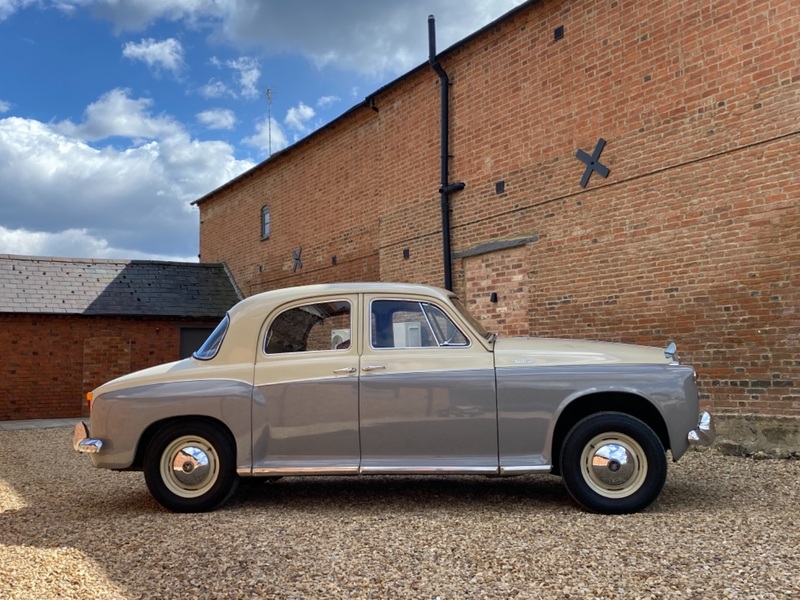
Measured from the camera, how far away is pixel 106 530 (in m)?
4.52

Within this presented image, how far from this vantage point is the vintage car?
4.82m

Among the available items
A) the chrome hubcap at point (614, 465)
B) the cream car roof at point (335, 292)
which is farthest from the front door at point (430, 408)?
the chrome hubcap at point (614, 465)

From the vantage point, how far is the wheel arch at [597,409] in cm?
501

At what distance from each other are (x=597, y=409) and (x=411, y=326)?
1532 millimetres

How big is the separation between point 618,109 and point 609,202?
3.84ft

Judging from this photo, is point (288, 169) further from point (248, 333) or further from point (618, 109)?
point (248, 333)

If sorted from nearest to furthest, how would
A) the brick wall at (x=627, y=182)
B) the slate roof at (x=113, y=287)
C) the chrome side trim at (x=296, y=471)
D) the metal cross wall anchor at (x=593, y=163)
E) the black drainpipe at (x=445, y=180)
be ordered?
the chrome side trim at (x=296, y=471), the brick wall at (x=627, y=182), the metal cross wall anchor at (x=593, y=163), the black drainpipe at (x=445, y=180), the slate roof at (x=113, y=287)

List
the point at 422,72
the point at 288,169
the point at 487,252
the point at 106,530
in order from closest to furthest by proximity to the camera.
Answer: the point at 106,530 → the point at 487,252 → the point at 422,72 → the point at 288,169

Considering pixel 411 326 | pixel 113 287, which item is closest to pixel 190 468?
pixel 411 326

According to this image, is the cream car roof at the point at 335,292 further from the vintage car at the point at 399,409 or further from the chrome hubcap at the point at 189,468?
the chrome hubcap at the point at 189,468

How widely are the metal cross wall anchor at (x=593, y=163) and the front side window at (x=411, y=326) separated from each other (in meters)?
4.44

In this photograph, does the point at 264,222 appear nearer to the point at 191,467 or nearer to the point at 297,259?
the point at 297,259

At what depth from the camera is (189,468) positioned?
5.10 metres

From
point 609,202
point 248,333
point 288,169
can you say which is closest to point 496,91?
point 609,202
